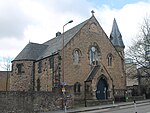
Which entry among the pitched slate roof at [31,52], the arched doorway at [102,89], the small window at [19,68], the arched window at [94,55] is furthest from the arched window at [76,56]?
the small window at [19,68]

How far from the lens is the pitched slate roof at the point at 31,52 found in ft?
140

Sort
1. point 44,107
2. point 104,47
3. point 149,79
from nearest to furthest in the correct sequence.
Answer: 1. point 44,107
2. point 104,47
3. point 149,79

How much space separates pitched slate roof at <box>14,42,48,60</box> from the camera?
42562mm

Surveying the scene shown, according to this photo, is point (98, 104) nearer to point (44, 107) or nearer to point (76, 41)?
point (44, 107)

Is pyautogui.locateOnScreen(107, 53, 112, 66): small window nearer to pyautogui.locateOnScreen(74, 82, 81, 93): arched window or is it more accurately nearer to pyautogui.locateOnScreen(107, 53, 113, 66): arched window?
pyautogui.locateOnScreen(107, 53, 113, 66): arched window

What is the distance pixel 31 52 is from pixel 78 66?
11323 mm

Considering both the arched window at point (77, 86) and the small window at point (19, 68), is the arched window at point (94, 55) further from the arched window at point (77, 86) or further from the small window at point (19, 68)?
the small window at point (19, 68)

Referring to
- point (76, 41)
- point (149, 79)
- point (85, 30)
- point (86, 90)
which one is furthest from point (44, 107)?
point (149, 79)

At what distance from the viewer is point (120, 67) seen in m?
42.9

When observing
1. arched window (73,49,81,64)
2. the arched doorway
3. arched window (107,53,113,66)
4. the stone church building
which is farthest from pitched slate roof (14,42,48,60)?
the arched doorway

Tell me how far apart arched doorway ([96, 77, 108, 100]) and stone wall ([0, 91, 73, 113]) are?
33.0 ft

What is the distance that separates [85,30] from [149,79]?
18138mm

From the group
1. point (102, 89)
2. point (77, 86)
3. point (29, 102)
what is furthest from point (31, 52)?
point (29, 102)

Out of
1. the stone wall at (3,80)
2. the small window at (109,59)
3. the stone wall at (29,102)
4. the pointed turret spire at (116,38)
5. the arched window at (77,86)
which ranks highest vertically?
the pointed turret spire at (116,38)
